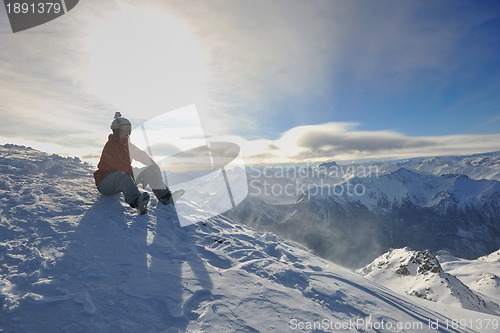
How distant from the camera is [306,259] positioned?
393 inches

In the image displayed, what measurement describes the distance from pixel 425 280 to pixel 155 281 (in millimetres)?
111151

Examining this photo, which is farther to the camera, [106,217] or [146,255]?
[106,217]

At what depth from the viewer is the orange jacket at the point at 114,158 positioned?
985 cm

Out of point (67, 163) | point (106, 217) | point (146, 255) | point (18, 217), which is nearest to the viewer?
point (146, 255)

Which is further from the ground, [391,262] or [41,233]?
[41,233]

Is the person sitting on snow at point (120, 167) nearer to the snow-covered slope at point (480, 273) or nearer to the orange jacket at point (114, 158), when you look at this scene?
the orange jacket at point (114, 158)

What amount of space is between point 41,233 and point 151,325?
4.38 metres

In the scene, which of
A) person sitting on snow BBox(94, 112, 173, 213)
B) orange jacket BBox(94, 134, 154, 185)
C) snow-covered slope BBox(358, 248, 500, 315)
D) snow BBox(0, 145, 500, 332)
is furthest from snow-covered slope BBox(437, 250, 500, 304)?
orange jacket BBox(94, 134, 154, 185)

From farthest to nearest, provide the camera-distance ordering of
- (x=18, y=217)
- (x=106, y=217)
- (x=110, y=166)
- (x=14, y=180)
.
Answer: (x=14, y=180) → (x=110, y=166) → (x=106, y=217) → (x=18, y=217)

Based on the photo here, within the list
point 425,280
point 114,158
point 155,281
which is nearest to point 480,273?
point 425,280

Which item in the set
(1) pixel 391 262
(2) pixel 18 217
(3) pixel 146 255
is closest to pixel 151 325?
(3) pixel 146 255

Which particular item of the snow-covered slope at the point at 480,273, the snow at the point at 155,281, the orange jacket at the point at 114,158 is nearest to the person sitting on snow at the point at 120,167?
the orange jacket at the point at 114,158

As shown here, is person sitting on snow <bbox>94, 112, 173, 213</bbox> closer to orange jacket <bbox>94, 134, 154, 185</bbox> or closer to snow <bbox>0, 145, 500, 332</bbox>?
orange jacket <bbox>94, 134, 154, 185</bbox>

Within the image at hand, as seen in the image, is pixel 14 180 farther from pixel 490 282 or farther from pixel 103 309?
pixel 490 282
